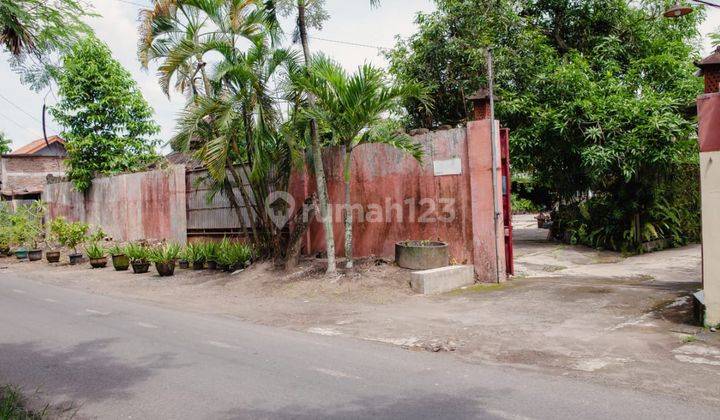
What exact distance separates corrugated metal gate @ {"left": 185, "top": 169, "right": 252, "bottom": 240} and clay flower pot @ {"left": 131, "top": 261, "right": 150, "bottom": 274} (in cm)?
184

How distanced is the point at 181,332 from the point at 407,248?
4.39 meters

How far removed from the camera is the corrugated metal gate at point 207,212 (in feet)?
45.0

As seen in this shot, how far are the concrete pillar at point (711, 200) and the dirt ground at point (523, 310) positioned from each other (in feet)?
1.46

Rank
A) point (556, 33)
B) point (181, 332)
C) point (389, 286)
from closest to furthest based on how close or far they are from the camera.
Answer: point (181, 332) < point (389, 286) < point (556, 33)

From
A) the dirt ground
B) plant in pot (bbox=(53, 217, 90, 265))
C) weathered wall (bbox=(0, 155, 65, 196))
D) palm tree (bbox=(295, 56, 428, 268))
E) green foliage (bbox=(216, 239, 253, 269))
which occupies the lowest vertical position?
the dirt ground

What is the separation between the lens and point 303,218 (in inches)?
436

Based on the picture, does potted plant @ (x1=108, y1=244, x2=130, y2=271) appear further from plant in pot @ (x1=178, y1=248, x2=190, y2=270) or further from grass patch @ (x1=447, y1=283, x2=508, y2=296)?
grass patch @ (x1=447, y1=283, x2=508, y2=296)

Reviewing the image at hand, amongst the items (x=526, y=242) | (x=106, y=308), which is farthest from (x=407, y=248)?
(x=526, y=242)

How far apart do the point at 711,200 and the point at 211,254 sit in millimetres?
10013

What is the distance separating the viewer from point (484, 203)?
9.52 m

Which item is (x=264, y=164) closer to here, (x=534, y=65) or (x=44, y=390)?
(x=44, y=390)

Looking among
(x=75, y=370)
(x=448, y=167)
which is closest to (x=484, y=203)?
(x=448, y=167)

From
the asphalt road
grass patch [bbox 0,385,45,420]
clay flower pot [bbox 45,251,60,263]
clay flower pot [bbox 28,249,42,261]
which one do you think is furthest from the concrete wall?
clay flower pot [bbox 28,249,42,261]

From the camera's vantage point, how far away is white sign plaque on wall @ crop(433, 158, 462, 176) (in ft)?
32.2
